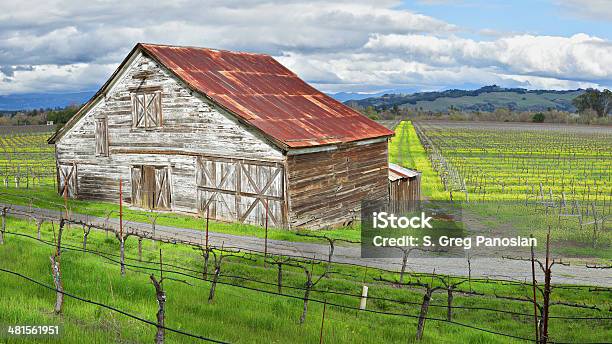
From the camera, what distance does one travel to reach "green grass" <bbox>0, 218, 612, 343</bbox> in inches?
433

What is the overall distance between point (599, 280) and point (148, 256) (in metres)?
12.8

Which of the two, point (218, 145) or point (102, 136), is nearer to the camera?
point (218, 145)

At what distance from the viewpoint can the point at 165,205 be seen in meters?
27.9

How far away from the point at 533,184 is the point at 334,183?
21.0m

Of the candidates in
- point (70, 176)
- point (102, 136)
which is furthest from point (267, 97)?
point (70, 176)

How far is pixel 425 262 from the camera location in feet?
64.4

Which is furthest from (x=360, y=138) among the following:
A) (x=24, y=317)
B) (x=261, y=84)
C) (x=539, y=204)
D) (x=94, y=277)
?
(x=24, y=317)

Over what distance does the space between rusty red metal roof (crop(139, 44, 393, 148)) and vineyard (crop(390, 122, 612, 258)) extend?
27.0 feet

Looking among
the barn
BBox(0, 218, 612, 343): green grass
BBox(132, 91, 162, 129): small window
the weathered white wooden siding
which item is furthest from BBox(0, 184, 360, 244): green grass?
BBox(0, 218, 612, 343): green grass

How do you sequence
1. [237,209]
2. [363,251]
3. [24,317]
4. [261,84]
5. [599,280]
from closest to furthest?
1. [24,317]
2. [599,280]
3. [363,251]
4. [237,209]
5. [261,84]

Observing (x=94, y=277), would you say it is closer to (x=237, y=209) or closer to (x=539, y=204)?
(x=237, y=209)

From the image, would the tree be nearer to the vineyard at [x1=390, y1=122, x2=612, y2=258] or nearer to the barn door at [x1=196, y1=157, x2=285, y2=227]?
the vineyard at [x1=390, y1=122, x2=612, y2=258]

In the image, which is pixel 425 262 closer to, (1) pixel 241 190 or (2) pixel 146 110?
(1) pixel 241 190

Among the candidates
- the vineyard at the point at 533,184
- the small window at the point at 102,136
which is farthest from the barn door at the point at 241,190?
the vineyard at the point at 533,184
